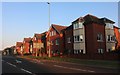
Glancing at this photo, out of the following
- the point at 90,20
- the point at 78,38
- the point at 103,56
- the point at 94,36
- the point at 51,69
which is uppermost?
the point at 90,20

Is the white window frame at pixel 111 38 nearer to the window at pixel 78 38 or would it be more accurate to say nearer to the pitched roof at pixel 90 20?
the pitched roof at pixel 90 20

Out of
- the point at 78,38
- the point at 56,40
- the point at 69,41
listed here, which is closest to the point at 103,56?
the point at 78,38

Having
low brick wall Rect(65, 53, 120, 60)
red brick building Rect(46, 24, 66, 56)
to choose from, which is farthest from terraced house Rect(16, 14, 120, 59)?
red brick building Rect(46, 24, 66, 56)

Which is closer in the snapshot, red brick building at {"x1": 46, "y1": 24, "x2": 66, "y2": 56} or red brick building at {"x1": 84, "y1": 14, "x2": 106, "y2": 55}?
red brick building at {"x1": 84, "y1": 14, "x2": 106, "y2": 55}

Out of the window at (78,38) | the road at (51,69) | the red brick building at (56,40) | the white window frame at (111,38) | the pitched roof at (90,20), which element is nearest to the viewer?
the road at (51,69)

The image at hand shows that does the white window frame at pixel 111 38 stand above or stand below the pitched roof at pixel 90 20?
below

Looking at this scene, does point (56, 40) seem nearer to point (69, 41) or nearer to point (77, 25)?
point (69, 41)

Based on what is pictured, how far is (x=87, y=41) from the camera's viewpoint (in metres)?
49.4

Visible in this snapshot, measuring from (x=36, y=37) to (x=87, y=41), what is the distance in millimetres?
41346

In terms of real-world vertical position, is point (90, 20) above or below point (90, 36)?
above

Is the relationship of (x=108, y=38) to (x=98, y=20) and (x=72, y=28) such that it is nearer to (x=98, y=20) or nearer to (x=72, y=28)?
(x=98, y=20)

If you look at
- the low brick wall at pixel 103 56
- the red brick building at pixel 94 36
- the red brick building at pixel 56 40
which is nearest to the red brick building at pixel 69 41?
the red brick building at pixel 56 40

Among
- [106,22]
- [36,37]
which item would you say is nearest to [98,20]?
[106,22]

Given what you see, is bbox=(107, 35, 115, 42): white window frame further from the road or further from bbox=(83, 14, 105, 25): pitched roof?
the road
